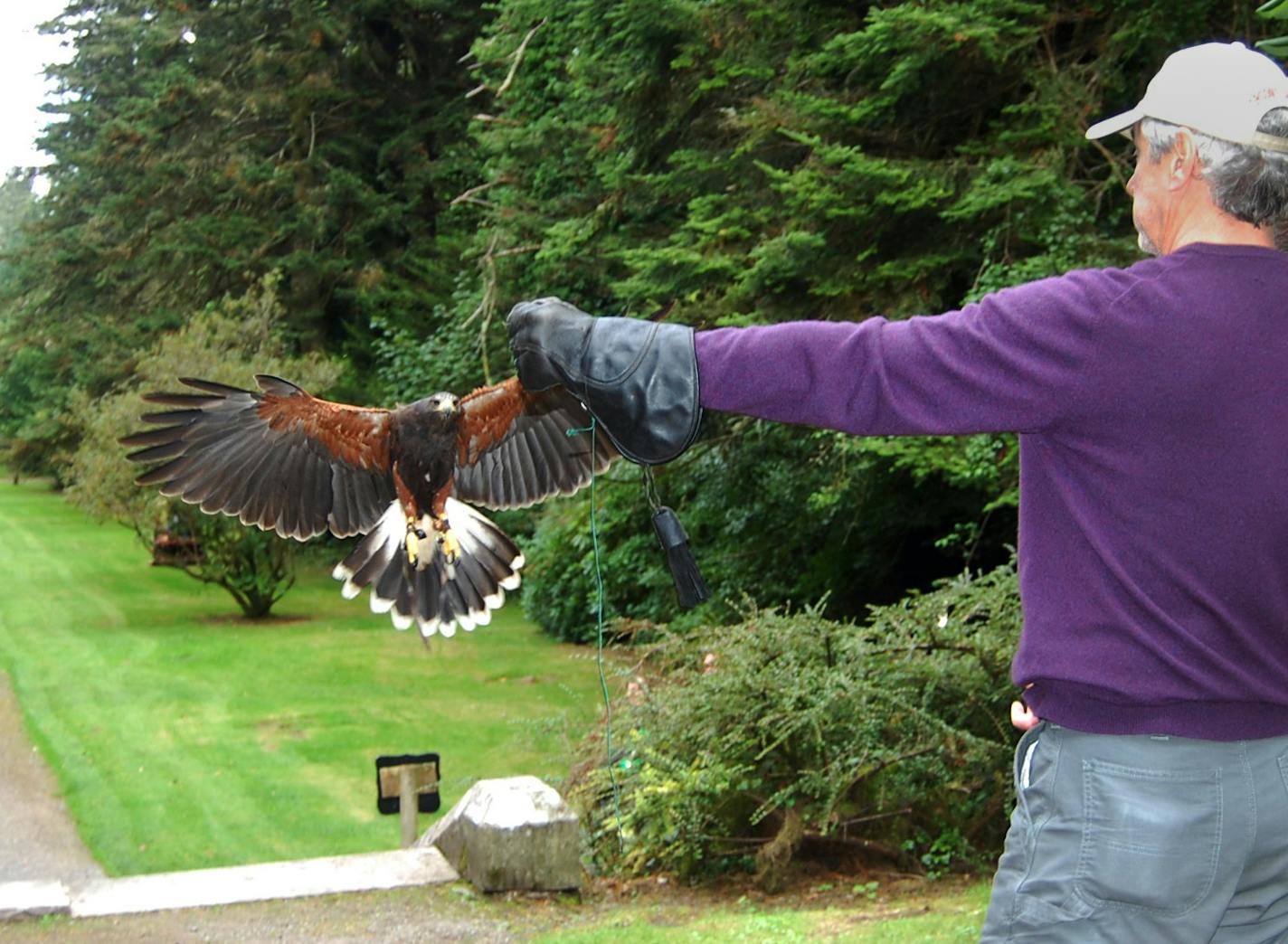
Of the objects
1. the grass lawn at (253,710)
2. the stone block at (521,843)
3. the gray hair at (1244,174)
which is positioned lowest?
the grass lawn at (253,710)

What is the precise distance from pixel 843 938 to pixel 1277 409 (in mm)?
3919

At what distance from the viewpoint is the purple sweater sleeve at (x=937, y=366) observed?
195 cm

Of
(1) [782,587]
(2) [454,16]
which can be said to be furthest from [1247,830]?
(2) [454,16]

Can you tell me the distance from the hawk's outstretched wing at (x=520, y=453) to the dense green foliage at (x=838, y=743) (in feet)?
5.76

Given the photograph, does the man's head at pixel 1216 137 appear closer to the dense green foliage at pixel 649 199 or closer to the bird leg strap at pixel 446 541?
the bird leg strap at pixel 446 541

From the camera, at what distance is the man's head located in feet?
6.23

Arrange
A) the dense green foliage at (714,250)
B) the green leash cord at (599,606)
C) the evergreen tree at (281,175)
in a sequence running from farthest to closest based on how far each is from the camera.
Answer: the evergreen tree at (281,175) < the dense green foliage at (714,250) < the green leash cord at (599,606)

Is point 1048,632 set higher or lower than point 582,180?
lower

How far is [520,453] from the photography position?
5480mm

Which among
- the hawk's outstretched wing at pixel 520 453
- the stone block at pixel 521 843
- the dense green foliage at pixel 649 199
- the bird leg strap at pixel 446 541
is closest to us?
the hawk's outstretched wing at pixel 520 453

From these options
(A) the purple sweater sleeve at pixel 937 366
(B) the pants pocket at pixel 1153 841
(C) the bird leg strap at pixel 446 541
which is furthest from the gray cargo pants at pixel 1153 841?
(C) the bird leg strap at pixel 446 541

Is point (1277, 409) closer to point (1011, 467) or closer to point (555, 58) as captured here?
point (1011, 467)

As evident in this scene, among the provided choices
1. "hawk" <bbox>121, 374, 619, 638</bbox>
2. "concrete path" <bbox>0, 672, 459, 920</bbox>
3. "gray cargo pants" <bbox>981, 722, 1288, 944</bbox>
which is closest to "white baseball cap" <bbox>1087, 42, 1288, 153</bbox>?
"gray cargo pants" <bbox>981, 722, 1288, 944</bbox>

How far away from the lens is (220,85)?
21.0 meters
